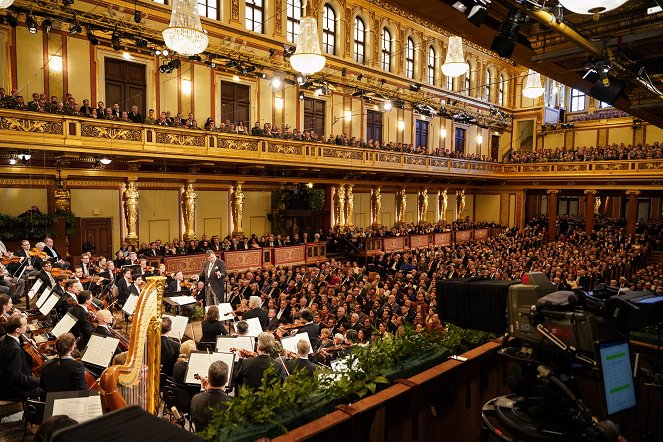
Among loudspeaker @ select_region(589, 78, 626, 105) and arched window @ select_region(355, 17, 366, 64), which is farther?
arched window @ select_region(355, 17, 366, 64)

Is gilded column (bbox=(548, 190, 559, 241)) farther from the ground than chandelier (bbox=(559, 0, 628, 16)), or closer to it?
closer to it

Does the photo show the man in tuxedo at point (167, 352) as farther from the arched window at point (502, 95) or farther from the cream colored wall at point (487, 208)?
the arched window at point (502, 95)

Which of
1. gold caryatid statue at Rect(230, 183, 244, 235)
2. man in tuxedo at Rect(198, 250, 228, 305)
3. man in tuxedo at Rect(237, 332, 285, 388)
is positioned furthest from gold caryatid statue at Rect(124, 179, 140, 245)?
man in tuxedo at Rect(237, 332, 285, 388)

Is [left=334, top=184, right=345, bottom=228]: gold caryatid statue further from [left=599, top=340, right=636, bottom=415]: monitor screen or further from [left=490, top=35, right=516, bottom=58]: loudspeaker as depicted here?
[left=599, top=340, right=636, bottom=415]: monitor screen

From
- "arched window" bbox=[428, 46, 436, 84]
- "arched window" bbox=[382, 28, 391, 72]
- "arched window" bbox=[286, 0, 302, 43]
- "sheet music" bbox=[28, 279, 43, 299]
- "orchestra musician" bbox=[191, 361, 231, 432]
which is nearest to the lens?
"orchestra musician" bbox=[191, 361, 231, 432]

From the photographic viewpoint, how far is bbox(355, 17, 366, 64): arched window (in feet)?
82.7

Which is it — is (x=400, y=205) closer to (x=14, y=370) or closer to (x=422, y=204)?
(x=422, y=204)

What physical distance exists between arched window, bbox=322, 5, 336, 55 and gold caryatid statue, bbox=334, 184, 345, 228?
24.2 feet

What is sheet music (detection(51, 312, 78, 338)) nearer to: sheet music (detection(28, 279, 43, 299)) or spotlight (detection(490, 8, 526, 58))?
sheet music (detection(28, 279, 43, 299))

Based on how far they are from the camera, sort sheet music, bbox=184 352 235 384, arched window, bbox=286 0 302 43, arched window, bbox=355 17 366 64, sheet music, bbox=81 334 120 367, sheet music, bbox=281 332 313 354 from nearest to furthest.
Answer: sheet music, bbox=184 352 235 384, sheet music, bbox=81 334 120 367, sheet music, bbox=281 332 313 354, arched window, bbox=286 0 302 43, arched window, bbox=355 17 366 64

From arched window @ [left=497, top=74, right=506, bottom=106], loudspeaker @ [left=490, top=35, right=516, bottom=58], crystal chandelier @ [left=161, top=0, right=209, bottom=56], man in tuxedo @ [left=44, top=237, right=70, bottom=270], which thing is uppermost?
arched window @ [left=497, top=74, right=506, bottom=106]

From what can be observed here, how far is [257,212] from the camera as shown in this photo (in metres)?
21.7

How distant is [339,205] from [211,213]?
22.7 ft

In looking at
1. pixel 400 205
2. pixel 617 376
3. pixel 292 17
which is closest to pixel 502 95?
pixel 400 205
